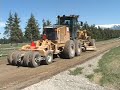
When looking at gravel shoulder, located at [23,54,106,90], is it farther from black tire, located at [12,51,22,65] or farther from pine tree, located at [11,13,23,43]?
pine tree, located at [11,13,23,43]

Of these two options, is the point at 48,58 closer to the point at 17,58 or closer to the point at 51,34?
the point at 17,58

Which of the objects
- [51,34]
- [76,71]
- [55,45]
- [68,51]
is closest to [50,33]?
[51,34]

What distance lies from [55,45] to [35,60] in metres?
3.24

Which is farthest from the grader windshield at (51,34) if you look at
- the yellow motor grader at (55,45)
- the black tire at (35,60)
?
the black tire at (35,60)

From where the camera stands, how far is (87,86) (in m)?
12.9

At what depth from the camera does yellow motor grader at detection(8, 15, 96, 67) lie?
58.7 feet

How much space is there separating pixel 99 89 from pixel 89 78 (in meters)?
1.64

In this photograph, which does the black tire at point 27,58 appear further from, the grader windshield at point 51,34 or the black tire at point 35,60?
the grader windshield at point 51,34

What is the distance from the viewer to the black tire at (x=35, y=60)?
1735 cm

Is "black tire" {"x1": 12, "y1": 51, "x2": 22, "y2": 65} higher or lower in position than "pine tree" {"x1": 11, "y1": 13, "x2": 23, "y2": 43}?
lower

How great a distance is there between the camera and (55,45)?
812 inches

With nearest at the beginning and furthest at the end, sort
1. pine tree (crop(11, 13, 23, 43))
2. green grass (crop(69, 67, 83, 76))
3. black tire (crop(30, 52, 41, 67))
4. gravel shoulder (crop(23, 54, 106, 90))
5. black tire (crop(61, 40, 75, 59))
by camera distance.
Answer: gravel shoulder (crop(23, 54, 106, 90))
green grass (crop(69, 67, 83, 76))
black tire (crop(30, 52, 41, 67))
black tire (crop(61, 40, 75, 59))
pine tree (crop(11, 13, 23, 43))

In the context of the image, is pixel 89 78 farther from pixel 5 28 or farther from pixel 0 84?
pixel 5 28

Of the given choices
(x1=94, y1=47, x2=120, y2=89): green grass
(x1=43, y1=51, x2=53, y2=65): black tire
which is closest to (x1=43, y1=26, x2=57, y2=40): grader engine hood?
(x1=43, y1=51, x2=53, y2=65): black tire
